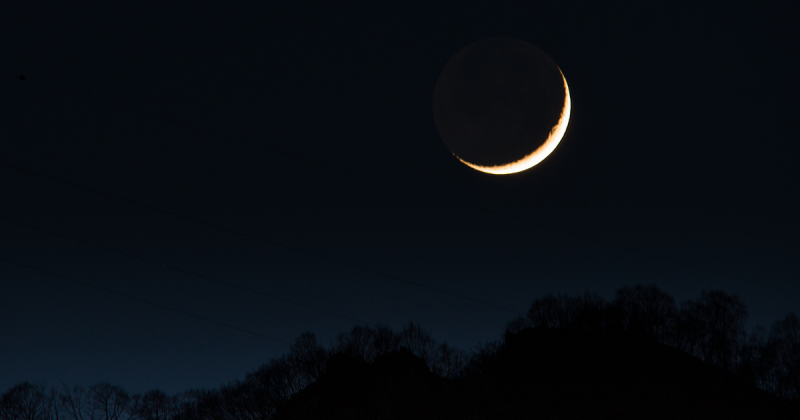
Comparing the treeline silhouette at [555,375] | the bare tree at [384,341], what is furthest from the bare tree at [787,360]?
the bare tree at [384,341]

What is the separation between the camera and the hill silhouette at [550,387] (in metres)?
71.6

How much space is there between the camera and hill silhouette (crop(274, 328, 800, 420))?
235ft

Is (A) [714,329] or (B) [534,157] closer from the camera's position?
(B) [534,157]

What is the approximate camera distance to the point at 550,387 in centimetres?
8144

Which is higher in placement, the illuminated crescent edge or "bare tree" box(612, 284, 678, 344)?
"bare tree" box(612, 284, 678, 344)

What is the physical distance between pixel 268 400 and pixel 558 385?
48516mm

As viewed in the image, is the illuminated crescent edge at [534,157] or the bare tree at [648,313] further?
the bare tree at [648,313]

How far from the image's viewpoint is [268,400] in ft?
302

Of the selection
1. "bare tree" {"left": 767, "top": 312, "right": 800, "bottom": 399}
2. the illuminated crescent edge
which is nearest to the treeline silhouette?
"bare tree" {"left": 767, "top": 312, "right": 800, "bottom": 399}

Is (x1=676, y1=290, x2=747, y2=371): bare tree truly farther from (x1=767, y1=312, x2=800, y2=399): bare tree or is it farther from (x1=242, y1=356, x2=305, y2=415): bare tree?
(x1=242, y1=356, x2=305, y2=415): bare tree

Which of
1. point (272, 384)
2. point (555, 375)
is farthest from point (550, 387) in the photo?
point (272, 384)

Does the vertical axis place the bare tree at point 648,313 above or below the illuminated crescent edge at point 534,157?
above

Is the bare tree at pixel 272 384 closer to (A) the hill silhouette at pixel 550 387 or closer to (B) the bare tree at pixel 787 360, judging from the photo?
(A) the hill silhouette at pixel 550 387

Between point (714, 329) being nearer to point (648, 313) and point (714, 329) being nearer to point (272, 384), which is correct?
point (648, 313)
